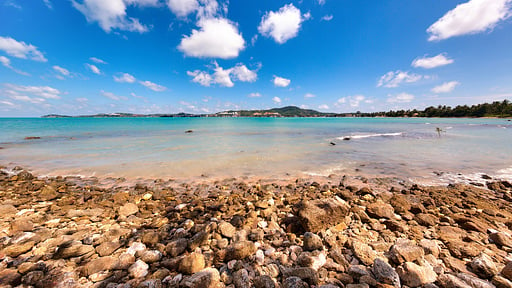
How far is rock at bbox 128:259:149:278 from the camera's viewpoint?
9.49 ft

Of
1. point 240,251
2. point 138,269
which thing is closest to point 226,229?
point 240,251

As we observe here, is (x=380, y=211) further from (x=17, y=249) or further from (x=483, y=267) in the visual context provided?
(x=17, y=249)

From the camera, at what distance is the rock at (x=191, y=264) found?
9.49 ft

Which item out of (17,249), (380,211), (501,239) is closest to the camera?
(17,249)

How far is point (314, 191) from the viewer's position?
6.95m

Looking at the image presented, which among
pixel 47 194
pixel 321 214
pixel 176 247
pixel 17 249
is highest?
pixel 321 214

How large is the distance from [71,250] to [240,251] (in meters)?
3.19

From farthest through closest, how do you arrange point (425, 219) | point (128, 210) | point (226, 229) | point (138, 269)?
1. point (128, 210)
2. point (425, 219)
3. point (226, 229)
4. point (138, 269)

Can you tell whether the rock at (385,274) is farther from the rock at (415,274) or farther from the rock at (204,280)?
the rock at (204,280)

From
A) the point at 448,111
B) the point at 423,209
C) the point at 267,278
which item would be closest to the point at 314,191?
the point at 423,209

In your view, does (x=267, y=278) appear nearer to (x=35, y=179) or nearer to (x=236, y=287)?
(x=236, y=287)

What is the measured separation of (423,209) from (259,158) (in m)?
9.13

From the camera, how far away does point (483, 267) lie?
2840mm

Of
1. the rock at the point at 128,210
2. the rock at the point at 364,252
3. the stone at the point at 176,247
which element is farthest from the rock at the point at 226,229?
the rock at the point at 128,210
